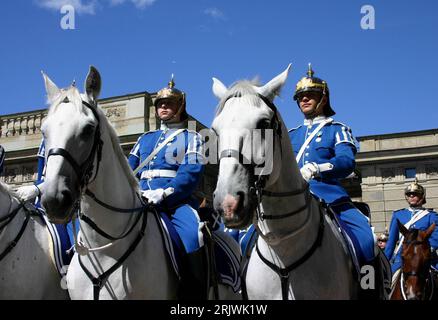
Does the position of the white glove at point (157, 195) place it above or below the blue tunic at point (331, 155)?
below

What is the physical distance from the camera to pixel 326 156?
647cm

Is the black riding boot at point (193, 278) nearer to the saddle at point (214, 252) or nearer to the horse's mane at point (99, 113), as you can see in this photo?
the saddle at point (214, 252)

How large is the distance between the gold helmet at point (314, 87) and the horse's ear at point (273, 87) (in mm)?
1880

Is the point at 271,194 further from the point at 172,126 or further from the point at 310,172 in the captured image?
the point at 172,126

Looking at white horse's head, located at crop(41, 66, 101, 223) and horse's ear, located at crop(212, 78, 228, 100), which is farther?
horse's ear, located at crop(212, 78, 228, 100)

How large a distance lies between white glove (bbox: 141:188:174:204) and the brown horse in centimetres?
459

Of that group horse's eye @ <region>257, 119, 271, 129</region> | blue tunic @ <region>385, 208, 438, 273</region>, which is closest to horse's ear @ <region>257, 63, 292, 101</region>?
horse's eye @ <region>257, 119, 271, 129</region>

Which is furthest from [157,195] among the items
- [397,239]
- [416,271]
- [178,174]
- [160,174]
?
[397,239]

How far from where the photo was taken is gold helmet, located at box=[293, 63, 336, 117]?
22.6 ft

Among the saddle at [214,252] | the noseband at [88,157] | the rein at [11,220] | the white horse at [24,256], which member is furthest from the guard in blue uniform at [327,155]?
the rein at [11,220]

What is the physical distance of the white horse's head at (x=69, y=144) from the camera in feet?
15.1

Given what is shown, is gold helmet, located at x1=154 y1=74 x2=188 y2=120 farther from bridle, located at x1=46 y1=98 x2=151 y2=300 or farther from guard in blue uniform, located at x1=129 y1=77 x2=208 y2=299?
bridle, located at x1=46 y1=98 x2=151 y2=300

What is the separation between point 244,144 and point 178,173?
2.51 metres
